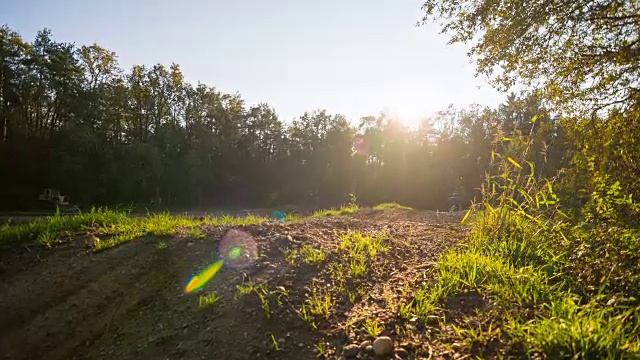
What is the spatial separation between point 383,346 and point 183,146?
36.5 m

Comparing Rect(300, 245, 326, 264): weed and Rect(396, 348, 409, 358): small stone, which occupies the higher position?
Rect(300, 245, 326, 264): weed

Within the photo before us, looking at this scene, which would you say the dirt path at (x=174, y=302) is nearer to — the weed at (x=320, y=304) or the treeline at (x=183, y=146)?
the weed at (x=320, y=304)

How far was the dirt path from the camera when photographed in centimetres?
235

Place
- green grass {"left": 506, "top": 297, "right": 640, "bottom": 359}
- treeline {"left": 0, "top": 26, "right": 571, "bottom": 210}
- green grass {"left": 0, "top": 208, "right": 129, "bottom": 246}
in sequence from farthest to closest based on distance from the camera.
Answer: treeline {"left": 0, "top": 26, "right": 571, "bottom": 210}
green grass {"left": 0, "top": 208, "right": 129, "bottom": 246}
green grass {"left": 506, "top": 297, "right": 640, "bottom": 359}

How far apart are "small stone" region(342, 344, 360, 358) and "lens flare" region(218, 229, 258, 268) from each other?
1546 millimetres

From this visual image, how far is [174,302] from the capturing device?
2.98 metres

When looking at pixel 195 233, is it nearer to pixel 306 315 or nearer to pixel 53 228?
pixel 53 228

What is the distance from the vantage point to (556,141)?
3.91 metres

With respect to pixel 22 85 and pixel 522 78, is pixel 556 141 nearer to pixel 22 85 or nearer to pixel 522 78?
pixel 522 78

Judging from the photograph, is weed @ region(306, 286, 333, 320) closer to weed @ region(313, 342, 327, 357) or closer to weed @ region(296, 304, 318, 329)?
weed @ region(296, 304, 318, 329)

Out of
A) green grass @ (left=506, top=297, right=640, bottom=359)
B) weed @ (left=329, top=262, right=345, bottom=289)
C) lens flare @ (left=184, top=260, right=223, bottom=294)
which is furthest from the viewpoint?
lens flare @ (left=184, top=260, right=223, bottom=294)

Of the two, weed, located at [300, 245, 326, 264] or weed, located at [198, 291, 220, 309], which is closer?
weed, located at [198, 291, 220, 309]

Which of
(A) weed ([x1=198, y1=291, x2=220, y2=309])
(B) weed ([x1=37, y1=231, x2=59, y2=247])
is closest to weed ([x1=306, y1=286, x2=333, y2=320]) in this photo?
(A) weed ([x1=198, y1=291, x2=220, y2=309])

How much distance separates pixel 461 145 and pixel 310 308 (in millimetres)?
43063
